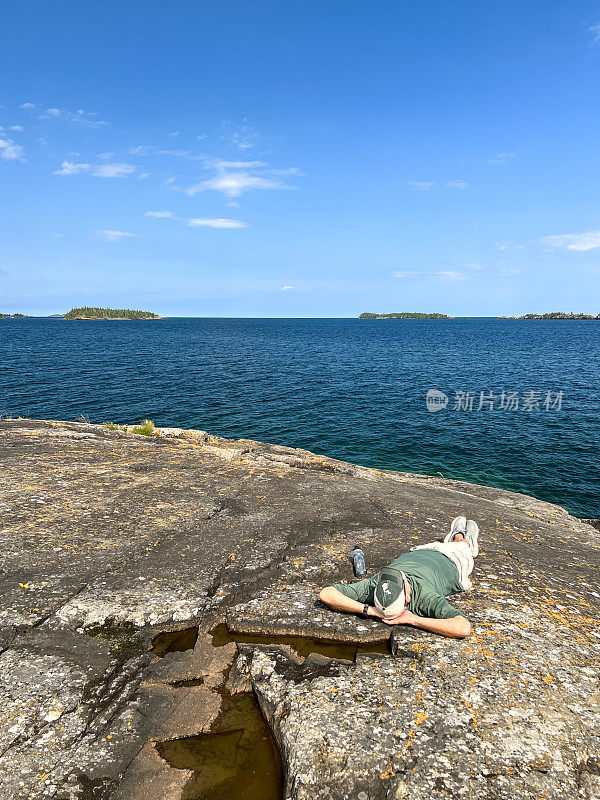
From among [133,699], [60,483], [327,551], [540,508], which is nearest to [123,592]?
[133,699]

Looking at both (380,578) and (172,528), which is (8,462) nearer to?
(172,528)

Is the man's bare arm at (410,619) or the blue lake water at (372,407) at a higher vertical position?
the man's bare arm at (410,619)

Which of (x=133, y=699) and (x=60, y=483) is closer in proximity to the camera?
(x=133, y=699)

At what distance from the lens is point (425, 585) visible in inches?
229

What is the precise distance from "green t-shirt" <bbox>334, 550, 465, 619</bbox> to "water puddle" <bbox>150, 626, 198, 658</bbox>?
7.00 ft

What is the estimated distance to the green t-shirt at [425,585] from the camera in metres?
5.63

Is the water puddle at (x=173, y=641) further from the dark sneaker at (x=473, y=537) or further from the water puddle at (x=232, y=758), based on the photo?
the dark sneaker at (x=473, y=537)

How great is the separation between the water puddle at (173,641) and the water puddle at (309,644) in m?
Result: 0.30

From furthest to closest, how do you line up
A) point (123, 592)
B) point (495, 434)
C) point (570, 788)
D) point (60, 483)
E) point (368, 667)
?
point (495, 434), point (60, 483), point (123, 592), point (368, 667), point (570, 788)

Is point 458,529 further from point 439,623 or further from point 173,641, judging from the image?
point 173,641

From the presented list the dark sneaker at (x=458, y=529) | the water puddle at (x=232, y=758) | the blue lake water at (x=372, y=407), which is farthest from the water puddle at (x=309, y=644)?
the blue lake water at (x=372, y=407)

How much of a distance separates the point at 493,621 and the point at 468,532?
79.6 inches

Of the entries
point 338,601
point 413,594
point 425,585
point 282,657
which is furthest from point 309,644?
point 425,585

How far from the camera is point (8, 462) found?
456 inches
